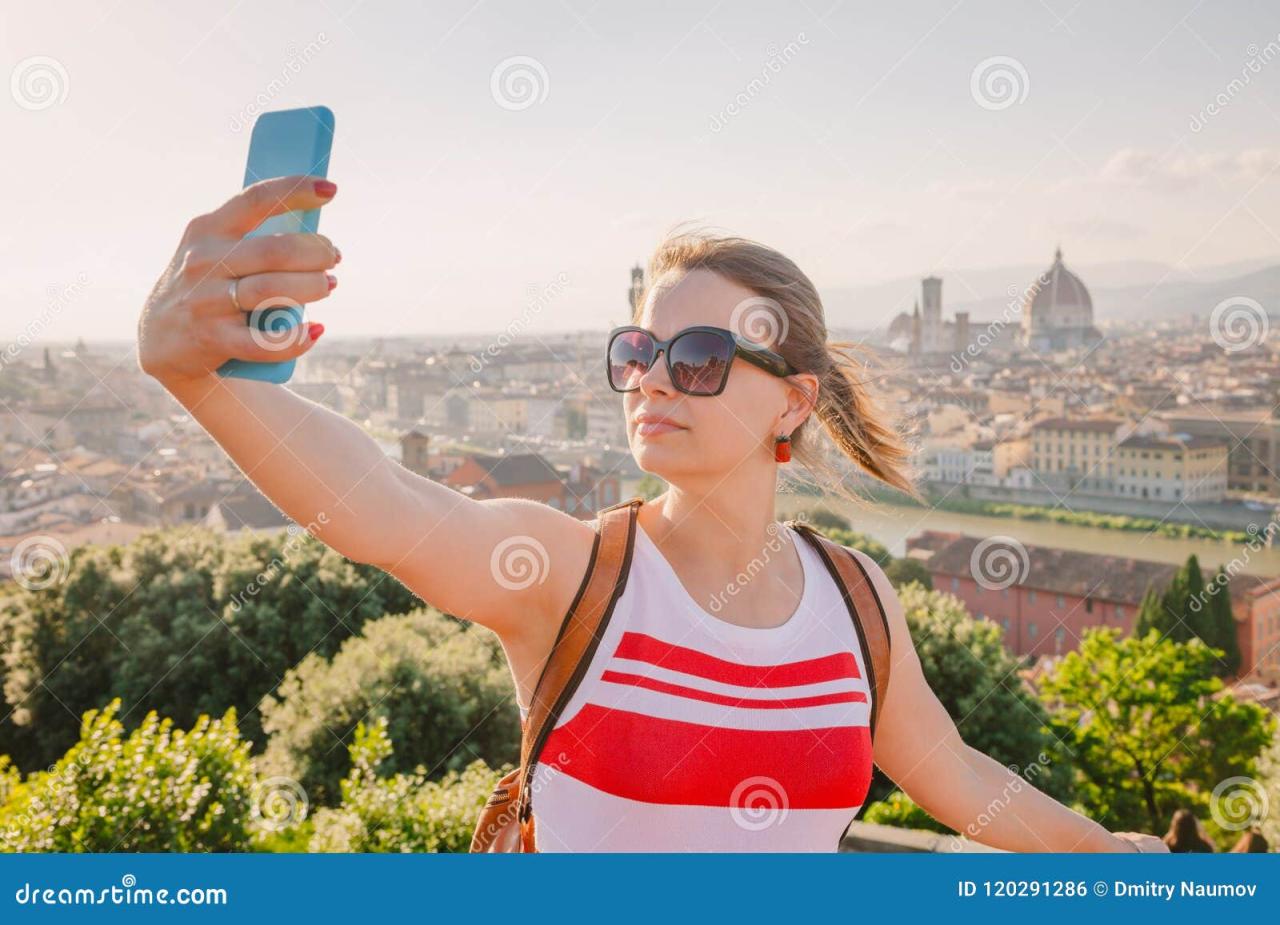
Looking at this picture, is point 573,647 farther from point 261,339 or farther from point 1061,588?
point 1061,588

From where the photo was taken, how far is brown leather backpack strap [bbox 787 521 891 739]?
5.01ft

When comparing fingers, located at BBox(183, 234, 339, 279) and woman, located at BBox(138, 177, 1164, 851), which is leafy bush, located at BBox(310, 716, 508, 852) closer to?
woman, located at BBox(138, 177, 1164, 851)

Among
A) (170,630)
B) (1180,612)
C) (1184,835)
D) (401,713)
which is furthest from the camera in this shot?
(170,630)

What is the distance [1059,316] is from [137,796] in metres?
41.9

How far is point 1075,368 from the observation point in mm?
31781

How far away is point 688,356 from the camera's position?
1448mm

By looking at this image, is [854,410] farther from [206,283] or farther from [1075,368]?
[1075,368]

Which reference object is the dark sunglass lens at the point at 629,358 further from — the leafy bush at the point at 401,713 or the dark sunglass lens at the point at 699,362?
the leafy bush at the point at 401,713

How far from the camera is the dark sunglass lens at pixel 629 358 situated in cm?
149

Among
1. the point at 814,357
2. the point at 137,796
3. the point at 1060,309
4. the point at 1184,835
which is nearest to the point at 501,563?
the point at 814,357

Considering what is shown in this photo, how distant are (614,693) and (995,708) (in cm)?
1022

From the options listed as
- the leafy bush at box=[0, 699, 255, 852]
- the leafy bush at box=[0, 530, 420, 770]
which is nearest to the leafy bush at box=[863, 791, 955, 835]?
the leafy bush at box=[0, 699, 255, 852]

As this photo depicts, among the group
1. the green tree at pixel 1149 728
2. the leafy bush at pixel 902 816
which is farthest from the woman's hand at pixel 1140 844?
the green tree at pixel 1149 728

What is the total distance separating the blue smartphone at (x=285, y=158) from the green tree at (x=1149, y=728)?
39.5 ft
